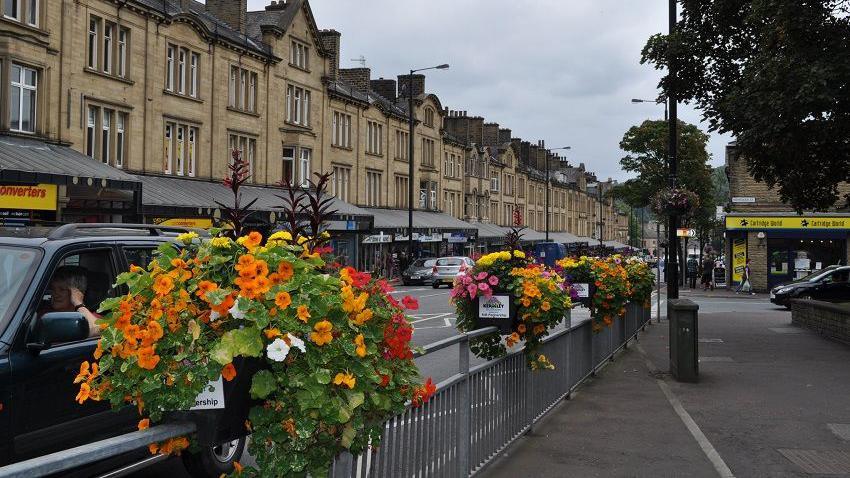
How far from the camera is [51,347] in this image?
4.98 meters

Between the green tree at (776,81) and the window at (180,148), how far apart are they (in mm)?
19242

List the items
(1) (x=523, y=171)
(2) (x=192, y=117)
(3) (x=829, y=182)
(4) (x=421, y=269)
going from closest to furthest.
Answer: (3) (x=829, y=182) → (2) (x=192, y=117) → (4) (x=421, y=269) → (1) (x=523, y=171)

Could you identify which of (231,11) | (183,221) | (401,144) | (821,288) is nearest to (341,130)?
(401,144)

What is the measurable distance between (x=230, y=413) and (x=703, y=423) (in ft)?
22.8

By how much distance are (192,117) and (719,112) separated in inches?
835

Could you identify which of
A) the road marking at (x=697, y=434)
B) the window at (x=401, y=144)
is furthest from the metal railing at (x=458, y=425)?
the window at (x=401, y=144)

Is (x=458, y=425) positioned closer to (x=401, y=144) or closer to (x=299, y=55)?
(x=299, y=55)

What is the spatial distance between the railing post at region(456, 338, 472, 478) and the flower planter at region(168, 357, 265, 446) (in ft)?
8.38

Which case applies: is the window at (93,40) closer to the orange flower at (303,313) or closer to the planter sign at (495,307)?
the planter sign at (495,307)

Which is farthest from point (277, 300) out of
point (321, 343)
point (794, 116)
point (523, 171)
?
point (523, 171)

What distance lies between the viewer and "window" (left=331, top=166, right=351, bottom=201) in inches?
1799

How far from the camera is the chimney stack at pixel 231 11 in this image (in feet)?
127

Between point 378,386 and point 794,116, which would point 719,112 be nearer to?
point 794,116

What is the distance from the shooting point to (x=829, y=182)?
2002cm
